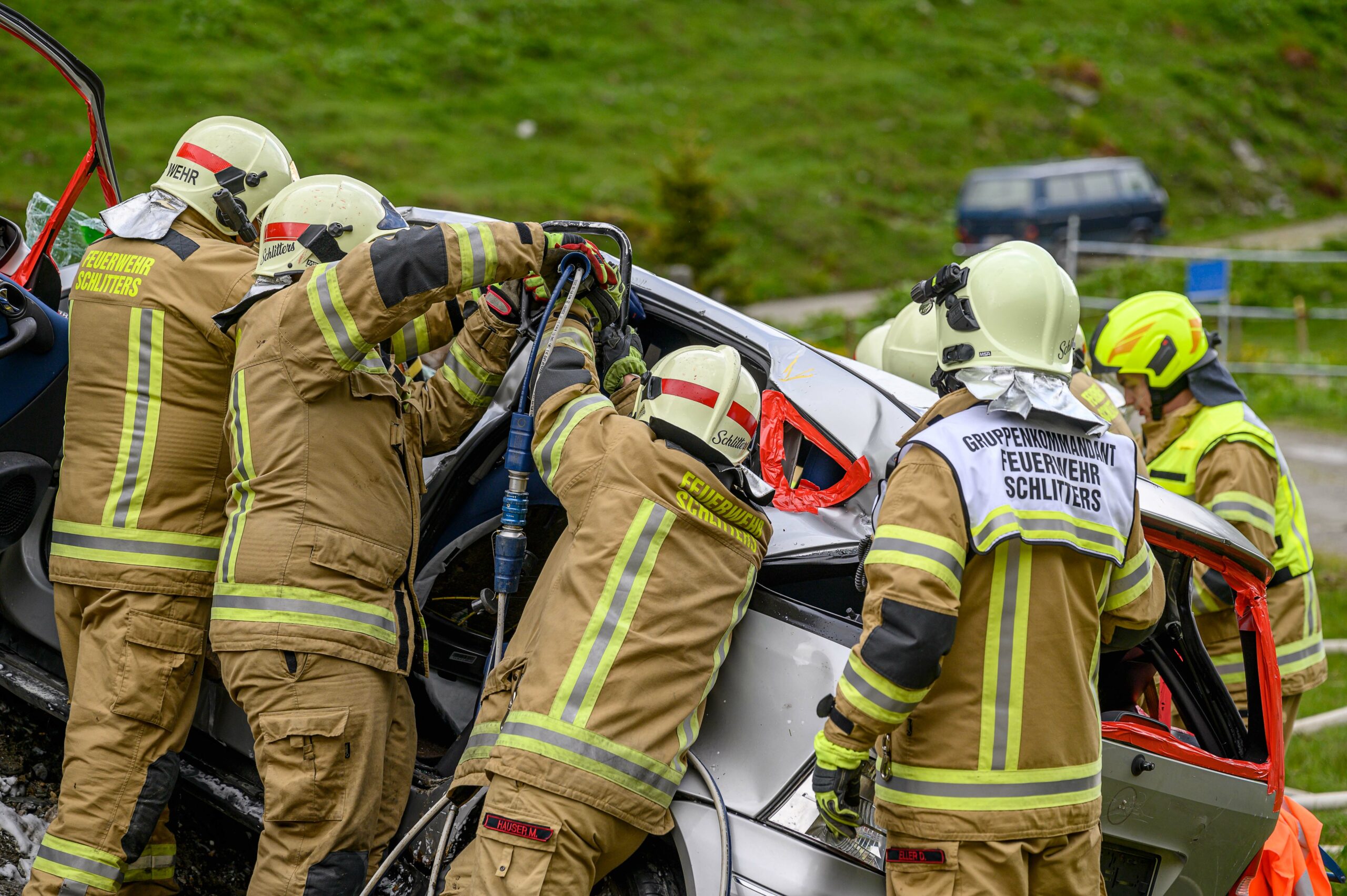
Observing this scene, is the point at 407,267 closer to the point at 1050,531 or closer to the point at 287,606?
the point at 287,606

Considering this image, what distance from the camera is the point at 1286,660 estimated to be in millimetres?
4340

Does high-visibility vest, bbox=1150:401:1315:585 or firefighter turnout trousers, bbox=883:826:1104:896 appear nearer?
firefighter turnout trousers, bbox=883:826:1104:896

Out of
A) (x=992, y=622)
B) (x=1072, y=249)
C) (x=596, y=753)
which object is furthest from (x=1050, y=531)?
(x=1072, y=249)

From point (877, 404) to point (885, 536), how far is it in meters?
0.81

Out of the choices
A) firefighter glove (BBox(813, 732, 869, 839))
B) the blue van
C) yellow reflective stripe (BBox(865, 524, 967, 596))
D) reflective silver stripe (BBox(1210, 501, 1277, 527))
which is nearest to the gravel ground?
firefighter glove (BBox(813, 732, 869, 839))

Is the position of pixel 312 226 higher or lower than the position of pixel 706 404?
higher

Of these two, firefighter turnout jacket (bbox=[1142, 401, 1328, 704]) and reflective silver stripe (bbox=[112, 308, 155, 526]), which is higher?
reflective silver stripe (bbox=[112, 308, 155, 526])

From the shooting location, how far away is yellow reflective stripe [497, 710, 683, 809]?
8.36 feet

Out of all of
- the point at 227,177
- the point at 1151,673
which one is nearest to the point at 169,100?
the point at 227,177

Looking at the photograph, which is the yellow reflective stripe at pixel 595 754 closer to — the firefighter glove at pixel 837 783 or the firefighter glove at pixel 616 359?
the firefighter glove at pixel 837 783

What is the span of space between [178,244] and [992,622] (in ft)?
7.84

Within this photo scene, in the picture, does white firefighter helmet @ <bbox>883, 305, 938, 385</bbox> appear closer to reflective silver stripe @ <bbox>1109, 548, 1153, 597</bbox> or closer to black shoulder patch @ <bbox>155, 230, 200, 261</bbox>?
reflective silver stripe @ <bbox>1109, 548, 1153, 597</bbox>

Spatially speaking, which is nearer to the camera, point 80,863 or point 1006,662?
point 1006,662

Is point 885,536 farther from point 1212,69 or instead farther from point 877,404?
point 1212,69
